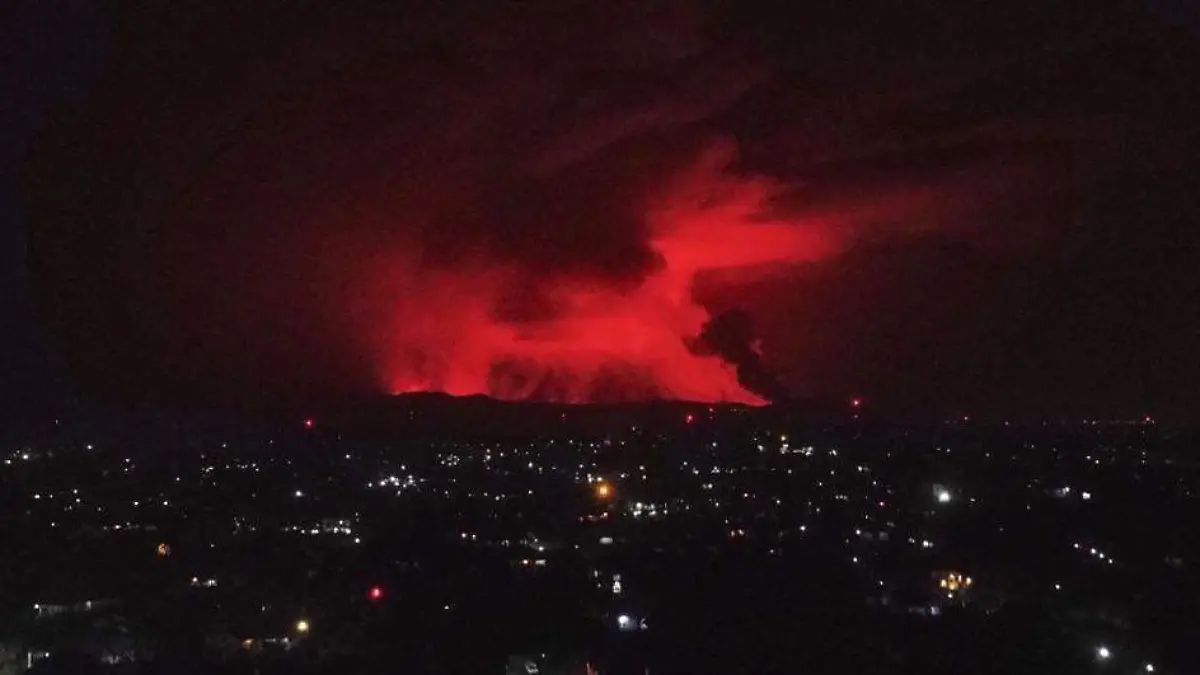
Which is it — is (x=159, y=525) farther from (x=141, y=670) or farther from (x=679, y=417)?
(x=679, y=417)

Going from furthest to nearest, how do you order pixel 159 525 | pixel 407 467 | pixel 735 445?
1. pixel 735 445
2. pixel 407 467
3. pixel 159 525

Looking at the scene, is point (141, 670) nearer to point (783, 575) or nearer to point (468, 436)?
point (783, 575)

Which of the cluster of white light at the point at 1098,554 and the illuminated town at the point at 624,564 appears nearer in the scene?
the illuminated town at the point at 624,564

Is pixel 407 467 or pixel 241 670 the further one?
pixel 407 467

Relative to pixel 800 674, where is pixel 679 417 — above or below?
above

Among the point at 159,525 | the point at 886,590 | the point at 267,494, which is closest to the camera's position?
the point at 886,590

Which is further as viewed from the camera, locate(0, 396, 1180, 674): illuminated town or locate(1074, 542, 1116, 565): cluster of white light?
locate(1074, 542, 1116, 565): cluster of white light

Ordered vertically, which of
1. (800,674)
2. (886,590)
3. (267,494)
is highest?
(267,494)

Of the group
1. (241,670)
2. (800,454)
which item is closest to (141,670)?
(241,670)
